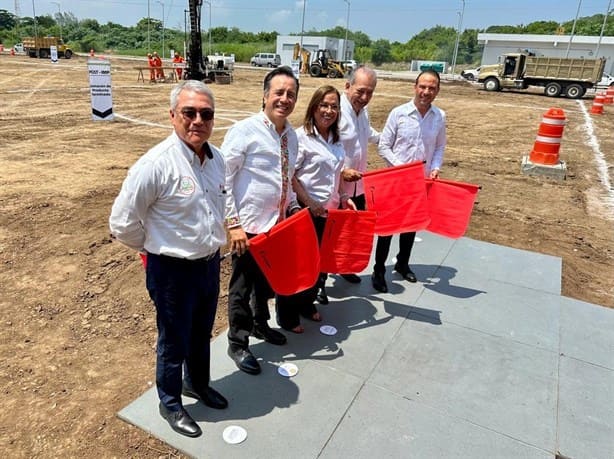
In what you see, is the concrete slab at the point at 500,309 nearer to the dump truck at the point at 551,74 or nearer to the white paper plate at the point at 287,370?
the white paper plate at the point at 287,370

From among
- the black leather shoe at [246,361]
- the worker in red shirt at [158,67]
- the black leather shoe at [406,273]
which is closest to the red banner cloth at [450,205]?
the black leather shoe at [406,273]

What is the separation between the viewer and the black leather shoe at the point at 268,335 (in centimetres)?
331

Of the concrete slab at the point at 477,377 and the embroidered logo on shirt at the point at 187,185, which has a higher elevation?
the embroidered logo on shirt at the point at 187,185

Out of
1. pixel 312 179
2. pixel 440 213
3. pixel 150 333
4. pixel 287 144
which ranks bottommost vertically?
pixel 150 333

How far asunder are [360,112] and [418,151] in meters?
0.74

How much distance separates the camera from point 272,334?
3.33 meters

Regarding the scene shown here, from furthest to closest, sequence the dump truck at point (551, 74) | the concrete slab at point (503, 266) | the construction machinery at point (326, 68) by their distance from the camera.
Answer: the construction machinery at point (326, 68) → the dump truck at point (551, 74) → the concrete slab at point (503, 266)

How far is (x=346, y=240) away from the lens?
3.38 meters

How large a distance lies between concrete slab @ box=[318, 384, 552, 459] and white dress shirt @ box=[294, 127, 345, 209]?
4.52ft

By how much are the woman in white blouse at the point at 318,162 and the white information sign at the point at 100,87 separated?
888 centimetres

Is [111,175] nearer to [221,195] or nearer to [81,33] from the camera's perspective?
[221,195]

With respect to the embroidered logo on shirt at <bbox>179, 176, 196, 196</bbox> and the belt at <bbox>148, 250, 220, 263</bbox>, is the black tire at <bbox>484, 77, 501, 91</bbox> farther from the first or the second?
the embroidered logo on shirt at <bbox>179, 176, 196, 196</bbox>

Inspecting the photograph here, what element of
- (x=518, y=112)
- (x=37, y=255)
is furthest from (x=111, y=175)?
(x=518, y=112)

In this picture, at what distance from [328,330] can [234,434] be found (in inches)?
48.2
